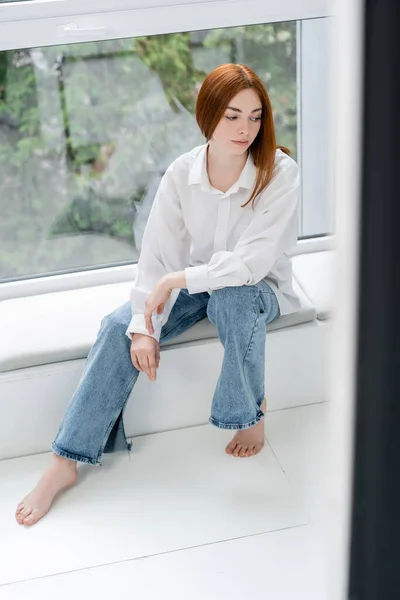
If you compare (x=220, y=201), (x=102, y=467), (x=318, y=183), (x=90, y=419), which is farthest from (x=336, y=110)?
(x=318, y=183)

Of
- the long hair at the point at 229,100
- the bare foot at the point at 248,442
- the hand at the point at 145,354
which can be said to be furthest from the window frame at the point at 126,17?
the bare foot at the point at 248,442

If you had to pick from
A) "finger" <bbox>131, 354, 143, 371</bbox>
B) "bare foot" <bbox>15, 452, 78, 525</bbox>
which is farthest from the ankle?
"finger" <bbox>131, 354, 143, 371</bbox>

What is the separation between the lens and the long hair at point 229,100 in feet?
5.69

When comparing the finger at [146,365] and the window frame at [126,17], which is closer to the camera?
the finger at [146,365]

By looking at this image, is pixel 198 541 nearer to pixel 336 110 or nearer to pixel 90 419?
pixel 90 419

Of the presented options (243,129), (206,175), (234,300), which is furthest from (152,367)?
(243,129)

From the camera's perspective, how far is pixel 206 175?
1.85 metres

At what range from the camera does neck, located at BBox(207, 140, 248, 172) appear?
184cm

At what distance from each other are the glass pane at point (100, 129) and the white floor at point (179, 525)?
614 mm

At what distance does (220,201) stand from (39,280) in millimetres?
700

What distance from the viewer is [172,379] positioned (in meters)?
2.05

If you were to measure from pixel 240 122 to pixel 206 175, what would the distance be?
6.1 inches

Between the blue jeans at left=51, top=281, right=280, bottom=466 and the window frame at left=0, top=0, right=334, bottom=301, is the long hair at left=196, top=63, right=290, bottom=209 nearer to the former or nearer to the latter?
the blue jeans at left=51, top=281, right=280, bottom=466

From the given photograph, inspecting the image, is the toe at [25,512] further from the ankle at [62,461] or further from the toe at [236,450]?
the toe at [236,450]
